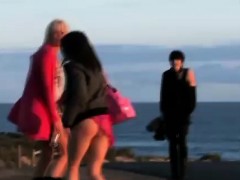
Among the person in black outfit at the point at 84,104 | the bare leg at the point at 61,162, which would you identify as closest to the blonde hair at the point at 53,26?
the person in black outfit at the point at 84,104

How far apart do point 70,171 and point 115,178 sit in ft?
16.2

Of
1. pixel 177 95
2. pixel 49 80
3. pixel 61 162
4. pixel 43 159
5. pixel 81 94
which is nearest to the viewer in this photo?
pixel 81 94

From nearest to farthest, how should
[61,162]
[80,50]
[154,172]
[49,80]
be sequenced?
[80,50], [49,80], [61,162], [154,172]

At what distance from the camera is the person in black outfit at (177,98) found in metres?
14.5

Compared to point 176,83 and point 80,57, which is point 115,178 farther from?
point 80,57

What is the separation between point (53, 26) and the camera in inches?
443

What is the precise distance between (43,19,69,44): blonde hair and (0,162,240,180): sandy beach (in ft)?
13.7

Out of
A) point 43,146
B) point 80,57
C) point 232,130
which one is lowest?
point 232,130

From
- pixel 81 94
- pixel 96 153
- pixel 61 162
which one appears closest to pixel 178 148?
pixel 61 162

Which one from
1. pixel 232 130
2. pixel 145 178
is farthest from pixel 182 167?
pixel 232 130

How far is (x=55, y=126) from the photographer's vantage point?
36.2 ft

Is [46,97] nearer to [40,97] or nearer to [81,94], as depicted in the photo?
[40,97]

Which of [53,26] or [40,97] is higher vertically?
[53,26]

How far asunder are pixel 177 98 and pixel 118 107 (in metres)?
3.70
